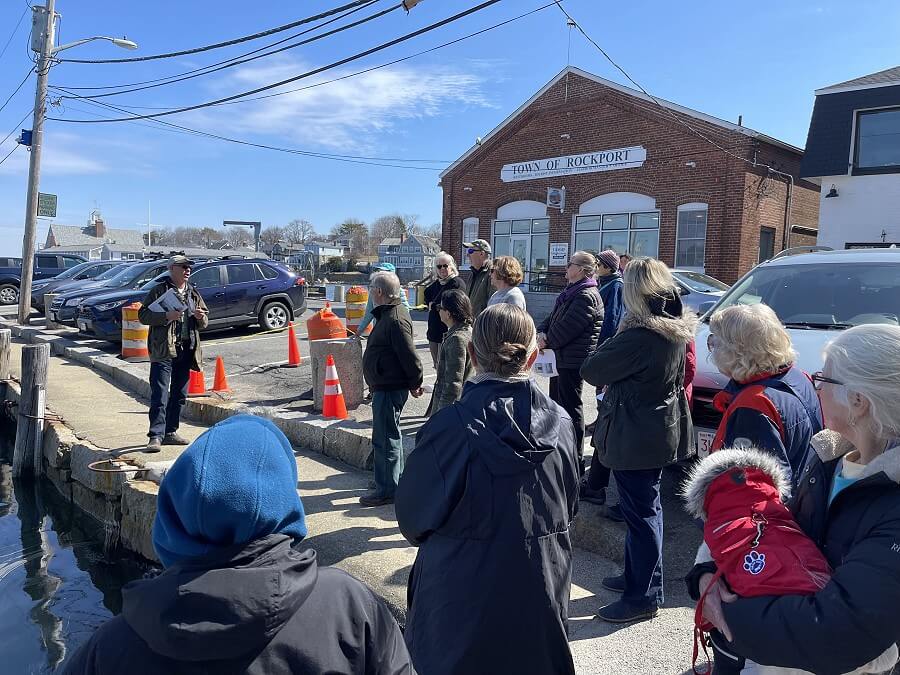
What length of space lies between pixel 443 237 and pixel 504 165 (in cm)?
380

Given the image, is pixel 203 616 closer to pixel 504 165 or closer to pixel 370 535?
pixel 370 535

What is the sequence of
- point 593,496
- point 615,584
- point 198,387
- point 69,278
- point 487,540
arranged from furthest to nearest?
point 69,278 < point 198,387 < point 593,496 < point 615,584 < point 487,540

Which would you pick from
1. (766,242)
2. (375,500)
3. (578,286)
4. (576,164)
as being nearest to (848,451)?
(578,286)

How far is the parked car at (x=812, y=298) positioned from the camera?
15.2ft

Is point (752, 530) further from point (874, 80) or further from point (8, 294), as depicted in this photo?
point (8, 294)

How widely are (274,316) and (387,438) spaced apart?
10.9 meters

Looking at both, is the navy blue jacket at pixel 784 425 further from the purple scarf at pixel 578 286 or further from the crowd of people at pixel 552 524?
the purple scarf at pixel 578 286

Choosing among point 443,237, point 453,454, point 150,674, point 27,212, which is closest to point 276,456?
point 150,674

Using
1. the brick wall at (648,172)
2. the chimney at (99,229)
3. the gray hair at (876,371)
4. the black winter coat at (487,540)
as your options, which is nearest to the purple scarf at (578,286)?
the black winter coat at (487,540)

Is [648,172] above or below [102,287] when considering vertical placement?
above

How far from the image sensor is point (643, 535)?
11.3ft

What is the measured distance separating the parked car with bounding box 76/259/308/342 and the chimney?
86530 millimetres

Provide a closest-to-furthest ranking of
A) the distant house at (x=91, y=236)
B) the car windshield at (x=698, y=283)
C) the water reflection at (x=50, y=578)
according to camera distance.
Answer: the water reflection at (x=50, y=578), the car windshield at (x=698, y=283), the distant house at (x=91, y=236)

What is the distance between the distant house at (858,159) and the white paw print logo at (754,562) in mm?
16474
